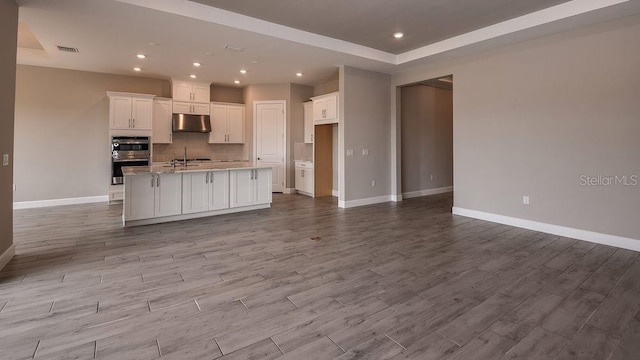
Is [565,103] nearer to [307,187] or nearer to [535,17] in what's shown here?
[535,17]

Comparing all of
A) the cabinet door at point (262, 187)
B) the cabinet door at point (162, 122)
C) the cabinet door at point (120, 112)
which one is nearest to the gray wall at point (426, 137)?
the cabinet door at point (262, 187)

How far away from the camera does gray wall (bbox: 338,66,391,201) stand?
6469mm

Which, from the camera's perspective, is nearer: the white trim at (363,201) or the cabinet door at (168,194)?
the cabinet door at (168,194)

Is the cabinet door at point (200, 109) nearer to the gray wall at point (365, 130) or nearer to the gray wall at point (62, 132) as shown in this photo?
the gray wall at point (62, 132)

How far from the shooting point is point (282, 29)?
4828 mm

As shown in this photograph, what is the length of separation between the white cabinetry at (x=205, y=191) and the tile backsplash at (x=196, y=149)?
10.1 ft

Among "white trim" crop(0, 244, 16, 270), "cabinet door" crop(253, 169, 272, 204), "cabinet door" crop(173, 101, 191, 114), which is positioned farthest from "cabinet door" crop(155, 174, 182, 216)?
"cabinet door" crop(173, 101, 191, 114)

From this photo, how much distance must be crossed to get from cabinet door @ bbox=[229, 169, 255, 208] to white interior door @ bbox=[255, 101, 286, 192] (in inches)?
99.0

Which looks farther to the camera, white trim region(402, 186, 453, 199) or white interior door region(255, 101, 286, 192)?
white interior door region(255, 101, 286, 192)

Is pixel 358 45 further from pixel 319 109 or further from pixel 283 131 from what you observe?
pixel 283 131

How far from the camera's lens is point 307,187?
8055mm

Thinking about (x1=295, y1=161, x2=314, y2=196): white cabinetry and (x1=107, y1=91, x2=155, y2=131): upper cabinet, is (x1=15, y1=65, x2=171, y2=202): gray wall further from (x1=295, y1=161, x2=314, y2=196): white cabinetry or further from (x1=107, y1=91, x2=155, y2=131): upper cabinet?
(x1=295, y1=161, x2=314, y2=196): white cabinetry

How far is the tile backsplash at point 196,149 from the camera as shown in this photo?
7.94 meters

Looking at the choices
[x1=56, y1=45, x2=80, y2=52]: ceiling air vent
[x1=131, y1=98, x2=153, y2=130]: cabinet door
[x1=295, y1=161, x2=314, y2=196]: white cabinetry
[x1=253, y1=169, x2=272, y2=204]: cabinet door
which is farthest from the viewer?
[x1=295, y1=161, x2=314, y2=196]: white cabinetry
